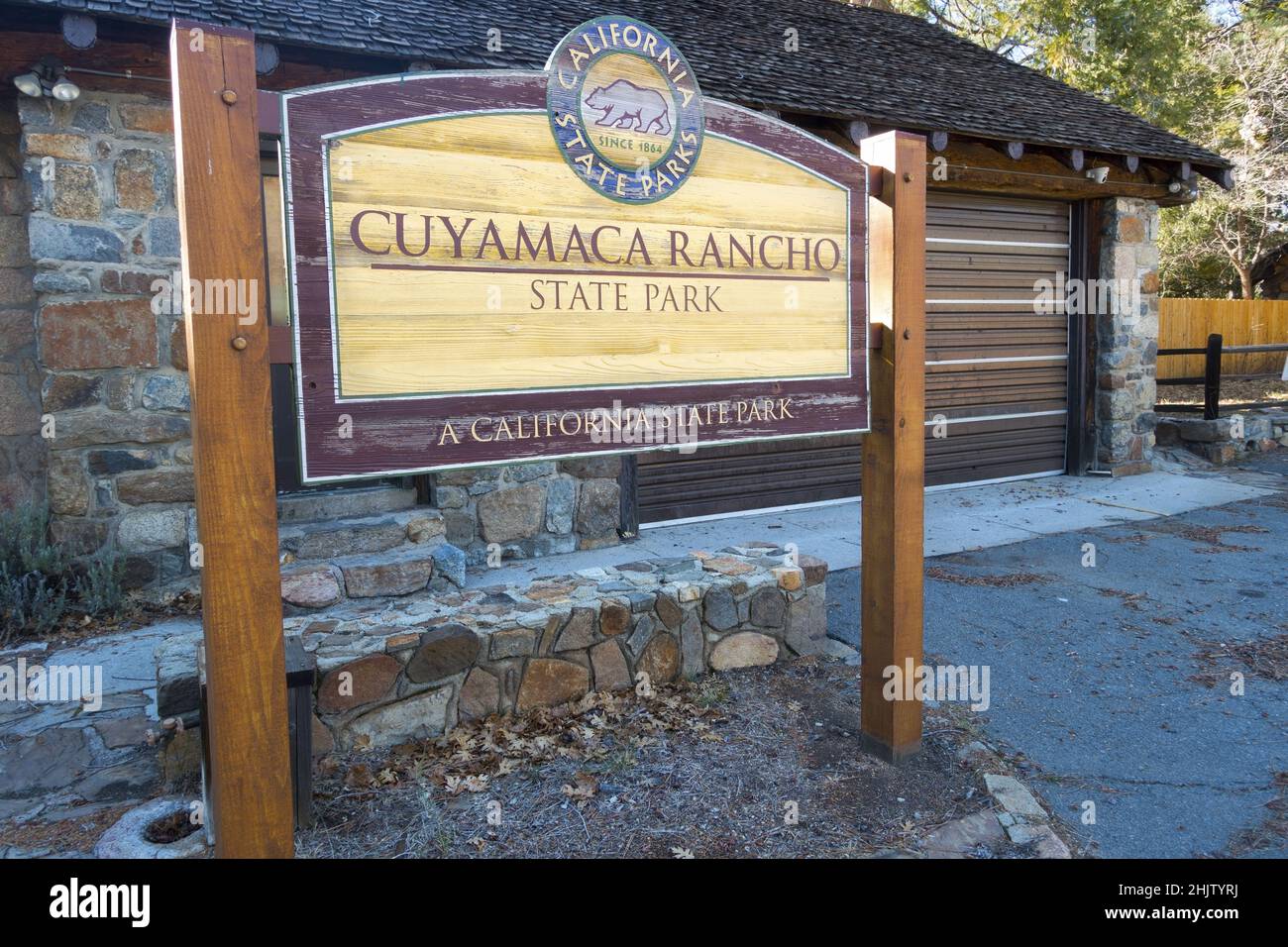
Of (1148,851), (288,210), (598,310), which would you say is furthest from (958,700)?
(288,210)

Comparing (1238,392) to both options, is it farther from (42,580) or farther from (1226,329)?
(42,580)

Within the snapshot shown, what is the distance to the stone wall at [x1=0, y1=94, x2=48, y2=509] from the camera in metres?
5.08

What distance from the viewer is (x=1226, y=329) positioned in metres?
19.8

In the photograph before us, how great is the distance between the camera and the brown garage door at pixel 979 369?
7.68m

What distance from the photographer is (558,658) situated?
12.2 feet

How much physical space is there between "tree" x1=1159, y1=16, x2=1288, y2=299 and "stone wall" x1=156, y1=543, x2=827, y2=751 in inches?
654

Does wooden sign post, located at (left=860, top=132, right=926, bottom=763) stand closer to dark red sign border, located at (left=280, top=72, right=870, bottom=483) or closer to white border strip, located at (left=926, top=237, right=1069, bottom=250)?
dark red sign border, located at (left=280, top=72, right=870, bottom=483)

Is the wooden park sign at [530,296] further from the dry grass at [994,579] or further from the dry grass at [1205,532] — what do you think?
the dry grass at [1205,532]

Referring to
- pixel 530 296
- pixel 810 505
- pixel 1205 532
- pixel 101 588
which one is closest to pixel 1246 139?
pixel 1205 532

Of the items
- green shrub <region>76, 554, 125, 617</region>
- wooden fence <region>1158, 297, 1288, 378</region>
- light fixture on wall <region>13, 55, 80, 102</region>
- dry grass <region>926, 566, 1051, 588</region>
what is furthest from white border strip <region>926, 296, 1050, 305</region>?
wooden fence <region>1158, 297, 1288, 378</region>

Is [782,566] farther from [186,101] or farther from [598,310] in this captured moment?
[186,101]

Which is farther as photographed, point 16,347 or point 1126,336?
point 1126,336

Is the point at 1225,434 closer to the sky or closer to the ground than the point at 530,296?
closer to the ground

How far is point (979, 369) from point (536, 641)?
→ 648cm
